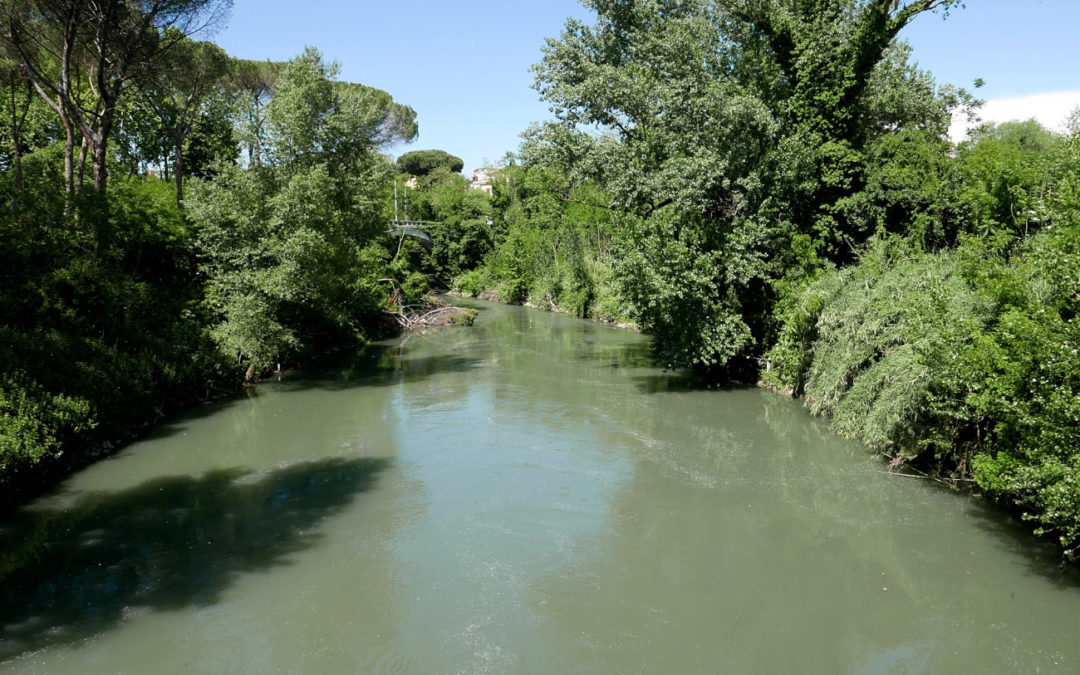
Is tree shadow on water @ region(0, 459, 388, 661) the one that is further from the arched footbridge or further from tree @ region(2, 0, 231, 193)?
the arched footbridge

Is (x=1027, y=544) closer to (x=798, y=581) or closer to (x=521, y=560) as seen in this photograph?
(x=798, y=581)

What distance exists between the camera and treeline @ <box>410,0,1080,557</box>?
35.1 feet

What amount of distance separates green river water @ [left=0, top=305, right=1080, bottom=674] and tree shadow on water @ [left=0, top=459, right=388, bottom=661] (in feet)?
0.14

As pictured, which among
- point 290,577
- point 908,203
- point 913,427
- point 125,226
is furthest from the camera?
point 125,226

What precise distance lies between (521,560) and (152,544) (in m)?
5.72

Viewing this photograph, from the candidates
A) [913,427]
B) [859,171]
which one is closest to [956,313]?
[913,427]

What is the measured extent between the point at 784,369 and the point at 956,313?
25.5ft

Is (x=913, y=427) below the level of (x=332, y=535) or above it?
above

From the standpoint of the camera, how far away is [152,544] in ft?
31.9

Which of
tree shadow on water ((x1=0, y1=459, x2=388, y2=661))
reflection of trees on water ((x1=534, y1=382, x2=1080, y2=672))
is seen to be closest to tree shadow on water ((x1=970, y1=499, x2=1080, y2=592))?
reflection of trees on water ((x1=534, y1=382, x2=1080, y2=672))

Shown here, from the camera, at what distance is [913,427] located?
11.2 meters

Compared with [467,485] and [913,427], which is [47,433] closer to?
[467,485]

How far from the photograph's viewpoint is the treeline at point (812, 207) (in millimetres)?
10695

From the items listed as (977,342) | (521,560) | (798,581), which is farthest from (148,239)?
(977,342)
